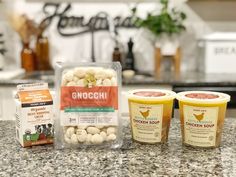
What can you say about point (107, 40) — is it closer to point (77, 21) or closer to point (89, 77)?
point (77, 21)

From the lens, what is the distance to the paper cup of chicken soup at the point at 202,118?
1.00 metres

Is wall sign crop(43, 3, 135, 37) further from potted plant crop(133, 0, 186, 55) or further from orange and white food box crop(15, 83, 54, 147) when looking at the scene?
orange and white food box crop(15, 83, 54, 147)

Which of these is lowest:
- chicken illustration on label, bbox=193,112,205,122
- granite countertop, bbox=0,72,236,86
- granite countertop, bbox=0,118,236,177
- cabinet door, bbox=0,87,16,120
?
cabinet door, bbox=0,87,16,120

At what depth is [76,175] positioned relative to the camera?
2.89ft

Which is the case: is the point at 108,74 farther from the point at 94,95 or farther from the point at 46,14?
the point at 46,14

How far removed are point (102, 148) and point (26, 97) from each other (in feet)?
0.82

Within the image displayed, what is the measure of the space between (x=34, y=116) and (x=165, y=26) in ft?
6.09

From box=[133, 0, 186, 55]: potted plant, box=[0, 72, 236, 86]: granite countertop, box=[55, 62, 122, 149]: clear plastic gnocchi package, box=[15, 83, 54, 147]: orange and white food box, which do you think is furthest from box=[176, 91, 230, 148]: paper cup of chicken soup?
box=[133, 0, 186, 55]: potted plant

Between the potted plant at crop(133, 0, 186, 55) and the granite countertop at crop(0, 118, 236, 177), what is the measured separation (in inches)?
68.3

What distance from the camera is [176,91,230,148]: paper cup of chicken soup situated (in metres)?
1.00

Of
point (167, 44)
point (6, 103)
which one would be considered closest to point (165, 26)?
point (167, 44)

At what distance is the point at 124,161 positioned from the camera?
0.96 meters

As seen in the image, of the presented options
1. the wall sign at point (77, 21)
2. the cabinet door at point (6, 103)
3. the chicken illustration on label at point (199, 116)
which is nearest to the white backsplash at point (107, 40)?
the wall sign at point (77, 21)

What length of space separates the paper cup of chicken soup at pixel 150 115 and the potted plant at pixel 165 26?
5.73 ft
